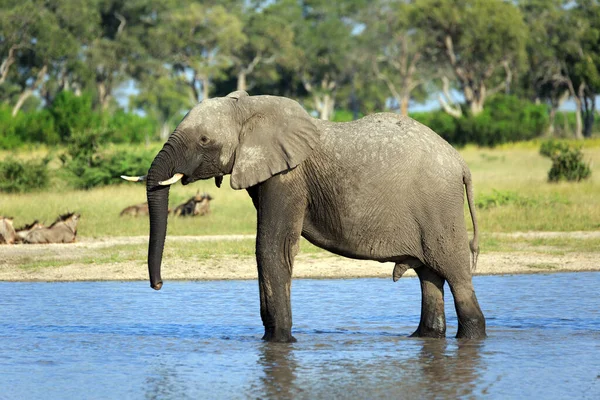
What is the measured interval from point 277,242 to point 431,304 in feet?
4.91

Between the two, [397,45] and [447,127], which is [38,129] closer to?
[447,127]

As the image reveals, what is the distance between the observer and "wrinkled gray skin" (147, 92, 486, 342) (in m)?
8.66

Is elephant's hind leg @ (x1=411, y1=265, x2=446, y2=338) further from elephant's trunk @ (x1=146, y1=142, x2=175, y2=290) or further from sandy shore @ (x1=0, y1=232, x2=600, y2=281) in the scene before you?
sandy shore @ (x1=0, y1=232, x2=600, y2=281)

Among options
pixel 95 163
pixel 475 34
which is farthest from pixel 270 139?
pixel 475 34

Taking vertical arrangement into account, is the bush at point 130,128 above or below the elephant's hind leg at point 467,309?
above

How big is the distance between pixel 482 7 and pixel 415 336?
178 ft

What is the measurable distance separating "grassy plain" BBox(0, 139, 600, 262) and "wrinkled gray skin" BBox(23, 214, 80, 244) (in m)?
0.89

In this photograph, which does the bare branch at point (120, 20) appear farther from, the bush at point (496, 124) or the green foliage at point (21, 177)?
the green foliage at point (21, 177)

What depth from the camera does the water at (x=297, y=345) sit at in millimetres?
7594

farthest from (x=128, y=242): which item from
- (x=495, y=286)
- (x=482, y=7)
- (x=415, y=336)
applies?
(x=482, y=7)

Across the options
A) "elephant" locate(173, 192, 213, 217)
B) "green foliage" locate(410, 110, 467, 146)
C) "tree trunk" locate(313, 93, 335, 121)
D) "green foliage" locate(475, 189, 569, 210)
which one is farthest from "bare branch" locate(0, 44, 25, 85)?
"green foliage" locate(475, 189, 569, 210)

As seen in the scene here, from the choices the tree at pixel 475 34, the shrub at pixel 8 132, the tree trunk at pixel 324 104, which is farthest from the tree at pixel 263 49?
the shrub at pixel 8 132

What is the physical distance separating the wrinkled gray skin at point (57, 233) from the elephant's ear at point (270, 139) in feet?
28.8

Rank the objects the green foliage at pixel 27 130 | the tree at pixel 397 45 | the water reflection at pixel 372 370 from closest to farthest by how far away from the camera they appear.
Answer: the water reflection at pixel 372 370 < the green foliage at pixel 27 130 < the tree at pixel 397 45
